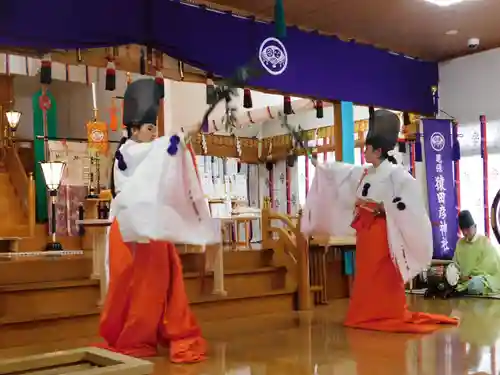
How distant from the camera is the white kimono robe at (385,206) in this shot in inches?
191

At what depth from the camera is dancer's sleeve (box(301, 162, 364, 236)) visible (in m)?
5.14

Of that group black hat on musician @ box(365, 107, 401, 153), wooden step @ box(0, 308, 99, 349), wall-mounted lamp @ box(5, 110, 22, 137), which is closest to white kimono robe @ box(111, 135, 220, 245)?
wooden step @ box(0, 308, 99, 349)

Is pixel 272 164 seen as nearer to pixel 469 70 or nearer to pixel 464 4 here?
pixel 469 70

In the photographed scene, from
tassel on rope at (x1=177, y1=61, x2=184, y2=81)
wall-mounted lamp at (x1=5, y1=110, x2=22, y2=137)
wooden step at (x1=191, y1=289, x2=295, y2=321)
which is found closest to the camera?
wooden step at (x1=191, y1=289, x2=295, y2=321)

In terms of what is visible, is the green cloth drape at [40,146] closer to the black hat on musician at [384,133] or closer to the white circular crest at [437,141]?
the black hat on musician at [384,133]

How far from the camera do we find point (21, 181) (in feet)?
25.5

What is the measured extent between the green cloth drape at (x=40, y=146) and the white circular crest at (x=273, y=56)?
3.22m

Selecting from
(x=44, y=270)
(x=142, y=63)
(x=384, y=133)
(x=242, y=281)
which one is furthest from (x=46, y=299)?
(x=384, y=133)

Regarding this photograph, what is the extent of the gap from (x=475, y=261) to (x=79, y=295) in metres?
4.42

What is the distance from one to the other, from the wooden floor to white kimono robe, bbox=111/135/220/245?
2.61ft

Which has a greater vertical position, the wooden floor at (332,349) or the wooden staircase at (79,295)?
the wooden staircase at (79,295)

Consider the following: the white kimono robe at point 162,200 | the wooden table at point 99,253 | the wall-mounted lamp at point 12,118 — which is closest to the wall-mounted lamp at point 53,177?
the wall-mounted lamp at point 12,118

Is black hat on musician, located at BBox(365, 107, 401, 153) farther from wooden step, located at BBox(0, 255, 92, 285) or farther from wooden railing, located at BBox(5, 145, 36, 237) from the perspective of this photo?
wooden railing, located at BBox(5, 145, 36, 237)

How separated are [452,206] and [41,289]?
16.7ft
